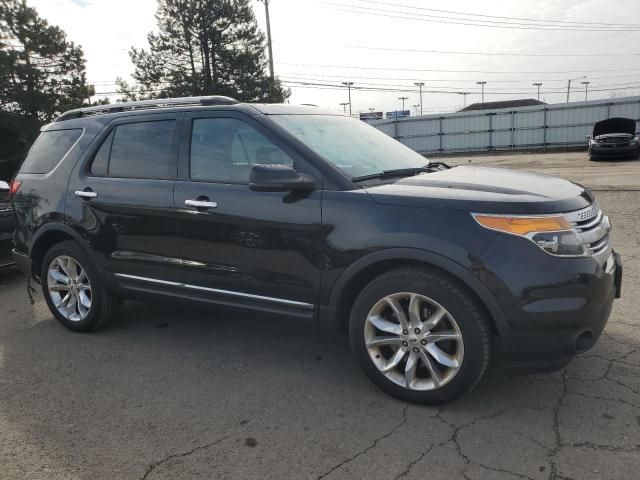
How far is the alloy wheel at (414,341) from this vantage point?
2869mm

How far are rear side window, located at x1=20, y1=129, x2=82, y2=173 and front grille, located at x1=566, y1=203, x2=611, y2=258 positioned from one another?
3.92 meters

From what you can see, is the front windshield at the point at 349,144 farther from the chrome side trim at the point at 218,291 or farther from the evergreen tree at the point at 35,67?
the evergreen tree at the point at 35,67

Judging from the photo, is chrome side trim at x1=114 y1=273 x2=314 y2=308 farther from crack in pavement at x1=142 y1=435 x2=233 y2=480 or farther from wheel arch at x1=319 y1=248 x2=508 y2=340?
crack in pavement at x1=142 y1=435 x2=233 y2=480

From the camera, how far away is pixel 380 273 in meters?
3.08

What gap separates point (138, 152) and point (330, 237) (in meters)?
1.88

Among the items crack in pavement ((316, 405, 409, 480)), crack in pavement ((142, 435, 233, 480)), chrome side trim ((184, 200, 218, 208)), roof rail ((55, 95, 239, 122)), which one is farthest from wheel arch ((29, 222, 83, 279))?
crack in pavement ((316, 405, 409, 480))

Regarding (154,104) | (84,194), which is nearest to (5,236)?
(84,194)

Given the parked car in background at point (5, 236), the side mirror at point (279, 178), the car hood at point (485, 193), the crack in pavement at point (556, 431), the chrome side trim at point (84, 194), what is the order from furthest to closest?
the parked car in background at point (5, 236), the chrome side trim at point (84, 194), the side mirror at point (279, 178), the car hood at point (485, 193), the crack in pavement at point (556, 431)

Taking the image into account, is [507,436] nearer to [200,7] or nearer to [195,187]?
[195,187]

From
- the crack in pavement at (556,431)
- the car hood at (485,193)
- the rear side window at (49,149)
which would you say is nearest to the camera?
the crack in pavement at (556,431)

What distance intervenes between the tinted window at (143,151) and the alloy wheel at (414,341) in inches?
74.0

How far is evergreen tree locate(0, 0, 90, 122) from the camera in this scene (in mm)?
22969

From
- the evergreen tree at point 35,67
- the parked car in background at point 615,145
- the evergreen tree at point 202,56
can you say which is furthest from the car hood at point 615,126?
the evergreen tree at point 35,67

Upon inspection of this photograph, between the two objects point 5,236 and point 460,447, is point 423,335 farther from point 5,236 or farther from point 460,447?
point 5,236
